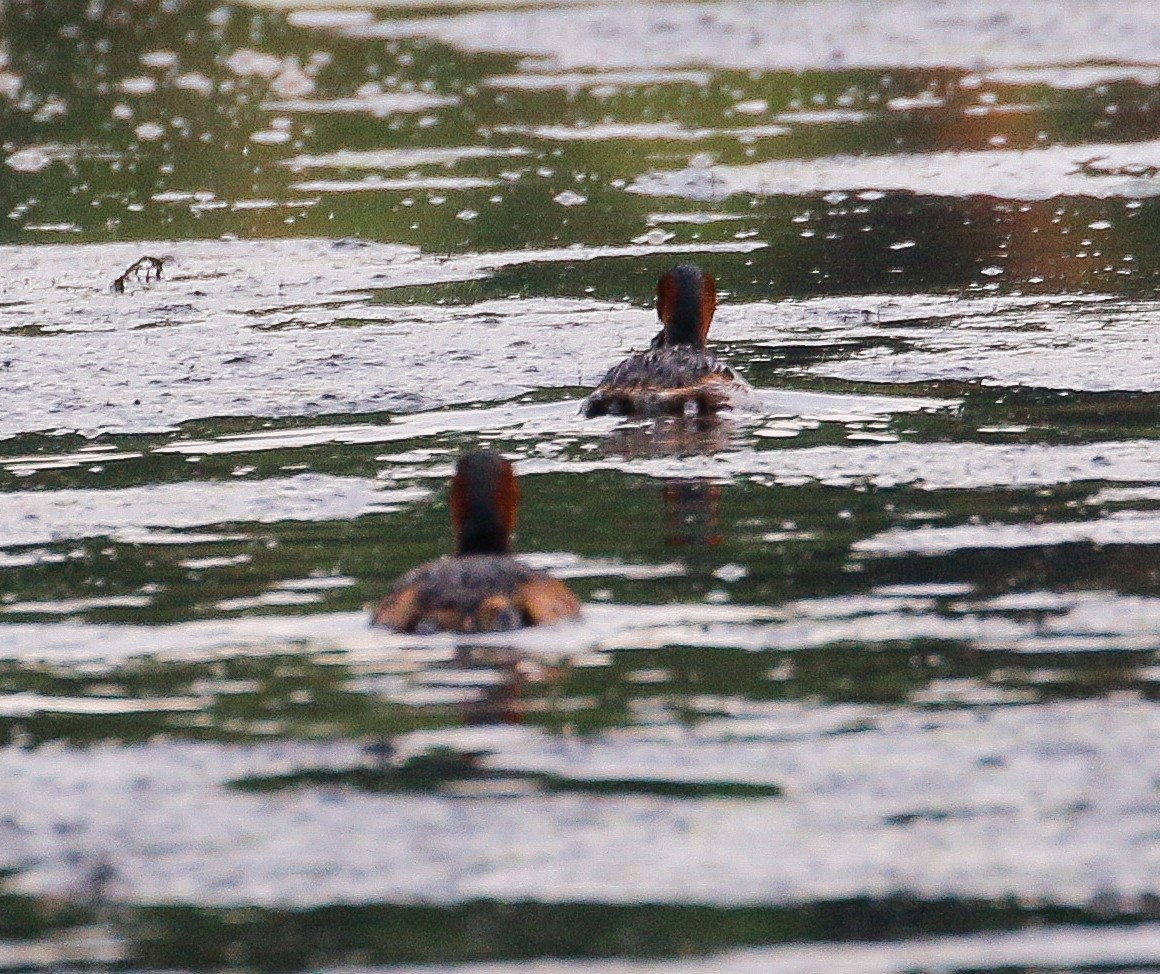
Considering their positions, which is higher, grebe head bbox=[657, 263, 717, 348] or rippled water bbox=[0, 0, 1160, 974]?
grebe head bbox=[657, 263, 717, 348]

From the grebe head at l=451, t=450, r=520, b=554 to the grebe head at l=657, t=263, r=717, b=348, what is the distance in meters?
5.06

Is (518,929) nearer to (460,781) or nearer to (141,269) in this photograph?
(460,781)

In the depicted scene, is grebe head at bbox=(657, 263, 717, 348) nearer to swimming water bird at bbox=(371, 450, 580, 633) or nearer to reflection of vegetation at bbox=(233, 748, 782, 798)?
swimming water bird at bbox=(371, 450, 580, 633)

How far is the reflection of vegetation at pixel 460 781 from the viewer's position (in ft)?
22.8

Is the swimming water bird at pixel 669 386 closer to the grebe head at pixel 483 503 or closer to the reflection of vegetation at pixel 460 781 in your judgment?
the grebe head at pixel 483 503

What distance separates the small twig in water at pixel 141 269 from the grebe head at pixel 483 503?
8.85 m

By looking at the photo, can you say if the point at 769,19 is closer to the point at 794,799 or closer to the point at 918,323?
the point at 918,323

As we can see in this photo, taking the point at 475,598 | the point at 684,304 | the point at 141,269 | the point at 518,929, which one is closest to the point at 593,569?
the point at 475,598

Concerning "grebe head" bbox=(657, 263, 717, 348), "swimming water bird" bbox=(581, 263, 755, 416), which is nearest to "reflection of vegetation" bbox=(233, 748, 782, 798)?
"swimming water bird" bbox=(581, 263, 755, 416)

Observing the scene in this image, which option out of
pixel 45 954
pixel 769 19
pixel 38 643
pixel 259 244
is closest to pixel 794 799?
pixel 45 954

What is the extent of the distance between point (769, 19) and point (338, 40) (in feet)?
19.6

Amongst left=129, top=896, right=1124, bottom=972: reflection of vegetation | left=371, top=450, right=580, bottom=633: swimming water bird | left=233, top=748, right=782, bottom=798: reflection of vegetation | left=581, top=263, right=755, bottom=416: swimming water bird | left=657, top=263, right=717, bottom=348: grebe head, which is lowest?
left=129, top=896, right=1124, bottom=972: reflection of vegetation

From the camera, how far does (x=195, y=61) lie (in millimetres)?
34938

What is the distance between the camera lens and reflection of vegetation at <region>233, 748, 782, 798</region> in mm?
6961
